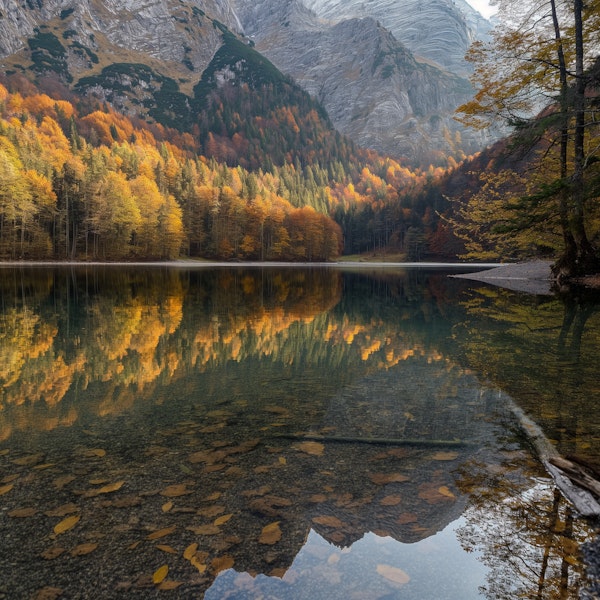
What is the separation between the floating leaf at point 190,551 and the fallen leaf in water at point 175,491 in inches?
35.1

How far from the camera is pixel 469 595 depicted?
10.4 feet

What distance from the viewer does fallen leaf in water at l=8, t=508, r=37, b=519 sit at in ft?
13.4

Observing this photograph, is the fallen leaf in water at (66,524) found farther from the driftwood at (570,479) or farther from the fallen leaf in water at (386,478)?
the driftwood at (570,479)

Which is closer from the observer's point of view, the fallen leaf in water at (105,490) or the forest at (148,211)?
the fallen leaf in water at (105,490)

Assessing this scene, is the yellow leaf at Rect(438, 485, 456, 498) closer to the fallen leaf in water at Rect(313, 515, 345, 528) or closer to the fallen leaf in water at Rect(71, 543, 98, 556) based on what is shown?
the fallen leaf in water at Rect(313, 515, 345, 528)

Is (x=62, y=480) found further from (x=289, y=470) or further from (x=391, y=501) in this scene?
(x=391, y=501)

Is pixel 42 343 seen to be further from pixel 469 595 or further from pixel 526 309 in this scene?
pixel 526 309

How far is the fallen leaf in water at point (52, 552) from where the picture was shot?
11.5ft

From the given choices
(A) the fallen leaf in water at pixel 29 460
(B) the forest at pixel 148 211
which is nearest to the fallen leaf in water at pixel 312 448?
(A) the fallen leaf in water at pixel 29 460

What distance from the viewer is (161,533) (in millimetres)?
3838

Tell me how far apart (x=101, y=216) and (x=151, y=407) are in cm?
8680

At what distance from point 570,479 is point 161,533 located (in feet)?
13.9

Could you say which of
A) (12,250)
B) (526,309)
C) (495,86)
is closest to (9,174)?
(12,250)

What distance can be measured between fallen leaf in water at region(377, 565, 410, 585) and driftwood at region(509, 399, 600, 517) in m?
1.88
